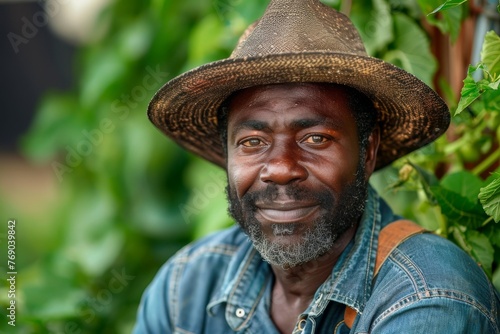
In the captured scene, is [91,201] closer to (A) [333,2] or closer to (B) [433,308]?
(A) [333,2]

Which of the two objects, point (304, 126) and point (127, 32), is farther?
point (127, 32)

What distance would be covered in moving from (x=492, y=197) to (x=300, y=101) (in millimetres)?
570

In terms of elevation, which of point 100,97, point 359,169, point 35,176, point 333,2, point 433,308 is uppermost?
point 333,2

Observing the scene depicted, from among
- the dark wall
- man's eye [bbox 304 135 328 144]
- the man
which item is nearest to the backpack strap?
the man

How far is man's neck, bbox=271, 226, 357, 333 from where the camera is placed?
2.51m

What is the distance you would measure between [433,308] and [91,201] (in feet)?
9.03

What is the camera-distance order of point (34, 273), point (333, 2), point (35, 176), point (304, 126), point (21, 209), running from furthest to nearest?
point (35, 176)
point (21, 209)
point (34, 273)
point (333, 2)
point (304, 126)

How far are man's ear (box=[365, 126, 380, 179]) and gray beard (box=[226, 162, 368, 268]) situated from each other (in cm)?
10

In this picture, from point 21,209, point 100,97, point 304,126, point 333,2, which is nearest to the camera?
point 304,126

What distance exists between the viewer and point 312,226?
7.72ft

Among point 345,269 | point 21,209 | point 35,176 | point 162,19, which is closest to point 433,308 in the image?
point 345,269

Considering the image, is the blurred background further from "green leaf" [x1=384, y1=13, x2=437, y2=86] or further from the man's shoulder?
the man's shoulder

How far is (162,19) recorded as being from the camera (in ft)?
13.5

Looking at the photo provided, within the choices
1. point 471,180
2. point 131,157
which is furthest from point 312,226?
point 131,157
